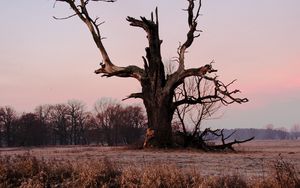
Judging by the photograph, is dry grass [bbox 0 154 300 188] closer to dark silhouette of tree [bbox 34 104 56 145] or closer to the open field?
the open field

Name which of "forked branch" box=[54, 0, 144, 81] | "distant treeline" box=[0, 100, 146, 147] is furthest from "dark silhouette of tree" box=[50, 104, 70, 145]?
"forked branch" box=[54, 0, 144, 81]

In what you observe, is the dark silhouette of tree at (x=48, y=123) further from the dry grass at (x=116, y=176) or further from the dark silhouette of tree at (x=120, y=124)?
the dry grass at (x=116, y=176)

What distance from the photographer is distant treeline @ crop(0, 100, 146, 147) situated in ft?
329

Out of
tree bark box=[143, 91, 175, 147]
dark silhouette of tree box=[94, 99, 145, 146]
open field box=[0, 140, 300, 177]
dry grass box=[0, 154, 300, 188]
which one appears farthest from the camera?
dark silhouette of tree box=[94, 99, 145, 146]

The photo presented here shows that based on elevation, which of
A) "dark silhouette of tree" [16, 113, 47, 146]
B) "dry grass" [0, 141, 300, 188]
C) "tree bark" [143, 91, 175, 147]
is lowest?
"dry grass" [0, 141, 300, 188]

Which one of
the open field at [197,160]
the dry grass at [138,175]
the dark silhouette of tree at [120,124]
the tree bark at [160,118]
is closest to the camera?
the dry grass at [138,175]

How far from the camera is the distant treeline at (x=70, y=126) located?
3944 inches

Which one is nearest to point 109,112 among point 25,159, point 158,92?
point 158,92

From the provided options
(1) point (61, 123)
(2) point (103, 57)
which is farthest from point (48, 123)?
(2) point (103, 57)

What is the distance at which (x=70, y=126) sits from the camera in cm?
11788

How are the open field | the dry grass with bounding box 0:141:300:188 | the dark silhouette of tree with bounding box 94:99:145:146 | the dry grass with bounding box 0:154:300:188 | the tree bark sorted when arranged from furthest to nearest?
the dark silhouette of tree with bounding box 94:99:145:146 → the tree bark → the open field → the dry grass with bounding box 0:141:300:188 → the dry grass with bounding box 0:154:300:188

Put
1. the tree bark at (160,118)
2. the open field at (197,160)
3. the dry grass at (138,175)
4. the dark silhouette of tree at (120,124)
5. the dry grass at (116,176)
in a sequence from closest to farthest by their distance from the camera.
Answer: the dry grass at (116,176), the dry grass at (138,175), the open field at (197,160), the tree bark at (160,118), the dark silhouette of tree at (120,124)

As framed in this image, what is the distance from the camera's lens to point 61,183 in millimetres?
14078

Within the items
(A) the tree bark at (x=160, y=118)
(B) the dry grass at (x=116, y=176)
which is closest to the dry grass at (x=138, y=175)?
(B) the dry grass at (x=116, y=176)
